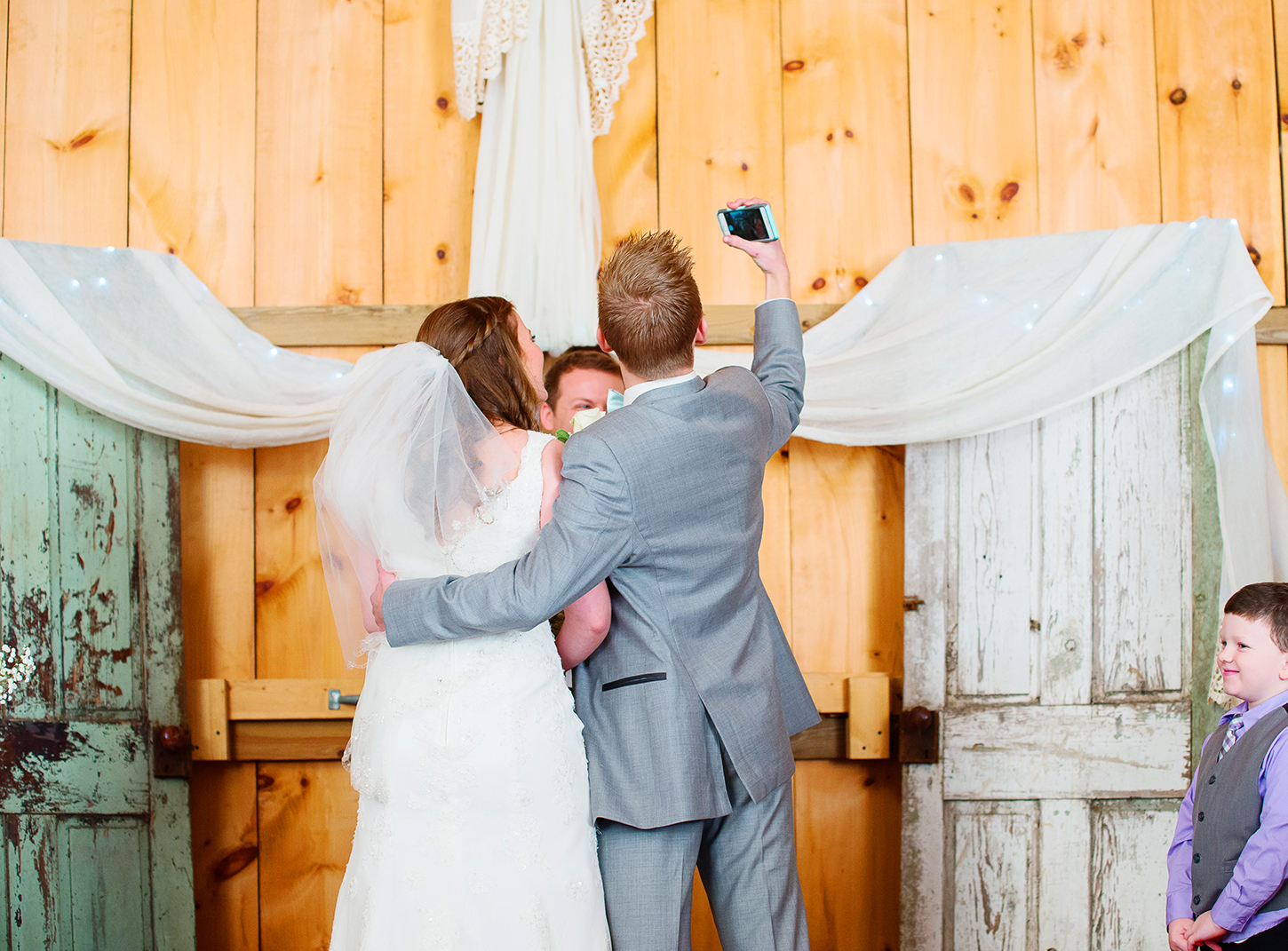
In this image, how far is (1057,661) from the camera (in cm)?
249

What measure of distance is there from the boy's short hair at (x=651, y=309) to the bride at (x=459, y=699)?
21 cm

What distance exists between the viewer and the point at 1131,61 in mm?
2719

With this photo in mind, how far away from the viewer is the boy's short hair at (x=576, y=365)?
7.57 ft

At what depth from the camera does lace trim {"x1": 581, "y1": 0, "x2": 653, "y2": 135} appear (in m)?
2.46

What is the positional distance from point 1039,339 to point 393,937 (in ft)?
6.34

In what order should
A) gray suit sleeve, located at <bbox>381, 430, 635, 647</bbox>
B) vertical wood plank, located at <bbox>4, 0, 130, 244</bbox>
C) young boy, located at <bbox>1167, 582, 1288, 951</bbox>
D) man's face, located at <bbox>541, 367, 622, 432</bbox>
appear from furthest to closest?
vertical wood plank, located at <bbox>4, 0, 130, 244</bbox> → man's face, located at <bbox>541, 367, 622, 432</bbox> → young boy, located at <bbox>1167, 582, 1288, 951</bbox> → gray suit sleeve, located at <bbox>381, 430, 635, 647</bbox>

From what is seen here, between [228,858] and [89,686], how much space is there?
0.63 metres

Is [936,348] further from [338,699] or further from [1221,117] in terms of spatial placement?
[338,699]

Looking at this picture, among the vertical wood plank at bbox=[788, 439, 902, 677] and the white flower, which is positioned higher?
the white flower

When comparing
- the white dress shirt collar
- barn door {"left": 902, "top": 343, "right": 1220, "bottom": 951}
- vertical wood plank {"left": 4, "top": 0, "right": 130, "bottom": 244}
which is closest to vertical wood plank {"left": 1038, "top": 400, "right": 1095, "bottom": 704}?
barn door {"left": 902, "top": 343, "right": 1220, "bottom": 951}

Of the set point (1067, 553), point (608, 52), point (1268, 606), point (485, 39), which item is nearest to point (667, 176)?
point (608, 52)

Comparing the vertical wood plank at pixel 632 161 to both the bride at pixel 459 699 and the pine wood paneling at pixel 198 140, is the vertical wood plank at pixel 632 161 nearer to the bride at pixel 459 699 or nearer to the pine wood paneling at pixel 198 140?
the pine wood paneling at pixel 198 140

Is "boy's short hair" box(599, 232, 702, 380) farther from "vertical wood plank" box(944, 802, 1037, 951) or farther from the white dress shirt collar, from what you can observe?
"vertical wood plank" box(944, 802, 1037, 951)

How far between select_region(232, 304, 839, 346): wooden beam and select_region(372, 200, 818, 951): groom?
1089 mm
